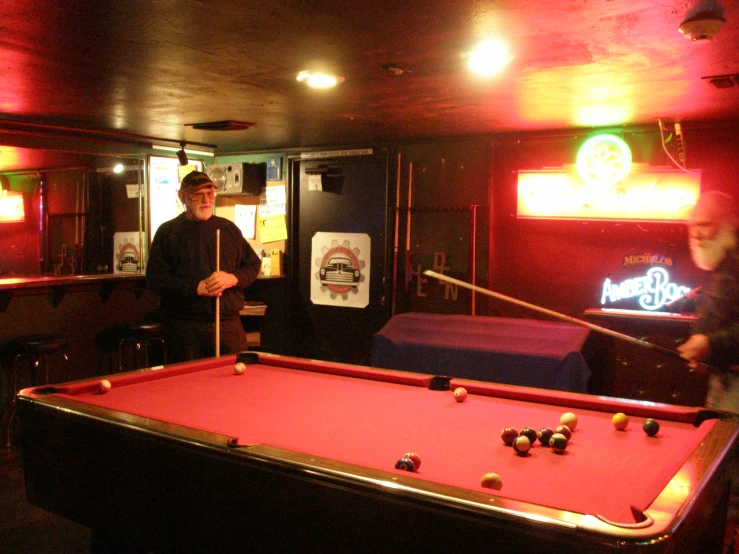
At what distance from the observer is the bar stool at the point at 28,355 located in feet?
15.2

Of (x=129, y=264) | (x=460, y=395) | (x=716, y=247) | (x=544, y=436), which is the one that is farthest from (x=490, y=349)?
(x=129, y=264)

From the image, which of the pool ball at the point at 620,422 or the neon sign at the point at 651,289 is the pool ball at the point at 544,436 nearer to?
the pool ball at the point at 620,422

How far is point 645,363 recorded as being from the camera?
4820 mm

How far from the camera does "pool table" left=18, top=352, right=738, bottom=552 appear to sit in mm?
1543

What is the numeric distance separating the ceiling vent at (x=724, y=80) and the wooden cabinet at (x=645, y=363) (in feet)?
5.56

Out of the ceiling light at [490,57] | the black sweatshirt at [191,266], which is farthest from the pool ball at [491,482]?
the black sweatshirt at [191,266]

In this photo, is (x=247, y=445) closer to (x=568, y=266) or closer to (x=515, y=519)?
(x=515, y=519)

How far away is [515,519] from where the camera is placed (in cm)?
145

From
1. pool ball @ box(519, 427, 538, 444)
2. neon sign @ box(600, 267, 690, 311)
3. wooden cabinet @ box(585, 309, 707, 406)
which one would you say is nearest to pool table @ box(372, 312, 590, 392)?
wooden cabinet @ box(585, 309, 707, 406)

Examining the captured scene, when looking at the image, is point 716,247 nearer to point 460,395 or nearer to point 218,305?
point 460,395

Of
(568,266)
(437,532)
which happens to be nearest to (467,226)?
(568,266)

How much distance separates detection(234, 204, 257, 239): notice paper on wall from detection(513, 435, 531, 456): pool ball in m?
5.60

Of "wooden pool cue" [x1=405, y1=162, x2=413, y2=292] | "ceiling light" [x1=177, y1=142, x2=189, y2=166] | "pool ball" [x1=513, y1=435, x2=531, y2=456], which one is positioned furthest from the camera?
"ceiling light" [x1=177, y1=142, x2=189, y2=166]

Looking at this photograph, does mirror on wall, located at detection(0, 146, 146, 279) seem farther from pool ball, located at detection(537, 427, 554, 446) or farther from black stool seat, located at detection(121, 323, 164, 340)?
pool ball, located at detection(537, 427, 554, 446)
